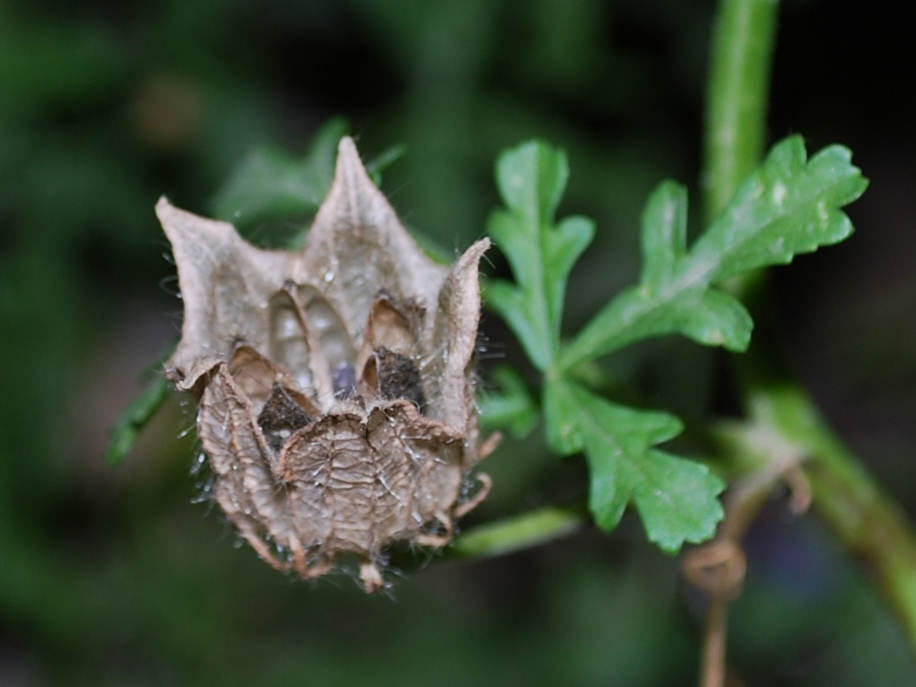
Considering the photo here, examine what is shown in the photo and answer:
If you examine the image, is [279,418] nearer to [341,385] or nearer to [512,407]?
[341,385]

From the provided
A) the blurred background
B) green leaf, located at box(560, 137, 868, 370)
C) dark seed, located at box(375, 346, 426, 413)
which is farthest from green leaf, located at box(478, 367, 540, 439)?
the blurred background

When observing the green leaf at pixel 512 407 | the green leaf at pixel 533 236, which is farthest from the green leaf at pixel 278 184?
the green leaf at pixel 512 407

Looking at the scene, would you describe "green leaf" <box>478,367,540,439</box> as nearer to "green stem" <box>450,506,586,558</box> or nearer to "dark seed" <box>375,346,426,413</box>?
"green stem" <box>450,506,586,558</box>

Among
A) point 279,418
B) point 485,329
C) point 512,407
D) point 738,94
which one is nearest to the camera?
point 279,418

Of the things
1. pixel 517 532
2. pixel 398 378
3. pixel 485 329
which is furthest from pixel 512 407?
pixel 485 329

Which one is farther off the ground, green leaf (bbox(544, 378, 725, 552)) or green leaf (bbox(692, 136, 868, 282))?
green leaf (bbox(692, 136, 868, 282))

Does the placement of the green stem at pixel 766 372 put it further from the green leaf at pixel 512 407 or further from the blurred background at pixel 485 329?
the blurred background at pixel 485 329

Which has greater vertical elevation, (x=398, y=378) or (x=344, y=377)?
(x=344, y=377)
